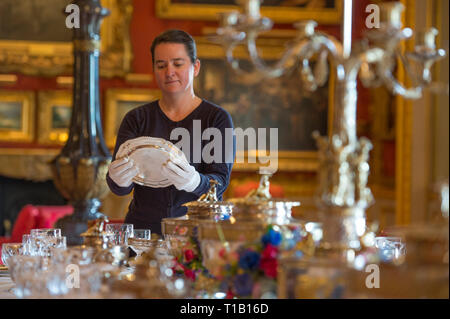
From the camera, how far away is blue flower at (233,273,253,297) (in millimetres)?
1741

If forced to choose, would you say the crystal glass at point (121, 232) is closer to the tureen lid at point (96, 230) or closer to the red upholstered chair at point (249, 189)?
the tureen lid at point (96, 230)

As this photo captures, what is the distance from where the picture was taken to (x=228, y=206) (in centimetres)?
234

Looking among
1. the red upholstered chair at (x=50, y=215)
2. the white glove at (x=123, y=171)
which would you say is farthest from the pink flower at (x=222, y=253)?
the red upholstered chair at (x=50, y=215)

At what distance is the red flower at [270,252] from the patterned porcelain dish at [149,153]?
84cm

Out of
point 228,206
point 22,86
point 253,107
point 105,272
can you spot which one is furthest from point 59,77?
point 105,272

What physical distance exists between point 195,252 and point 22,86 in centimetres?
624

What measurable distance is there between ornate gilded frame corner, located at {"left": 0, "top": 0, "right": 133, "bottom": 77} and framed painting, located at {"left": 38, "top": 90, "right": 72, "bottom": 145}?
24 cm

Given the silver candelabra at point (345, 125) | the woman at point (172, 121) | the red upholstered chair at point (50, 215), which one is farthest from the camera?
the red upholstered chair at point (50, 215)

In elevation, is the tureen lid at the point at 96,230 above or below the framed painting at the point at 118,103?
below

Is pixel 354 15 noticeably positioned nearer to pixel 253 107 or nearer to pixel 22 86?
pixel 253 107

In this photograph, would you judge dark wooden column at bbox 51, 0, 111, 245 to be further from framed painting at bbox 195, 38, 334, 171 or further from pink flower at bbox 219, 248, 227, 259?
pink flower at bbox 219, 248, 227, 259

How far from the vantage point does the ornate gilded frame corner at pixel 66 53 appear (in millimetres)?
7738

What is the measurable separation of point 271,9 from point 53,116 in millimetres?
2596
